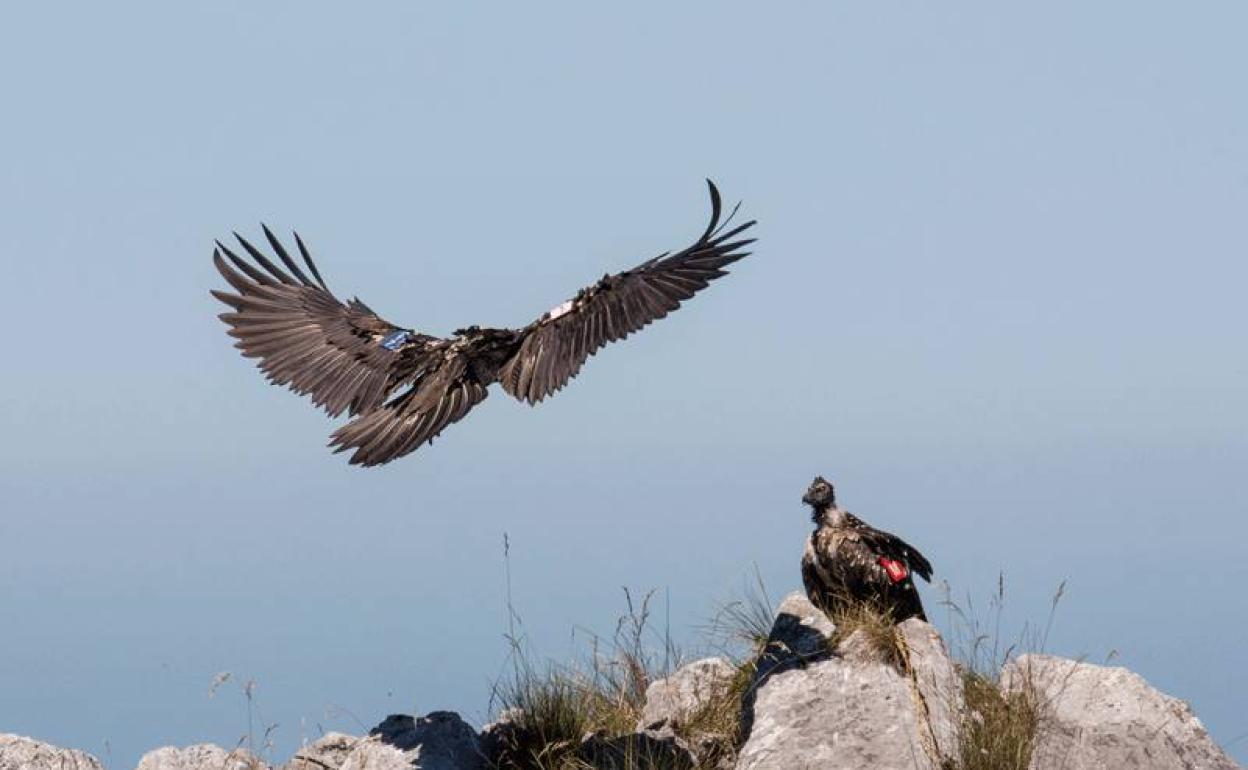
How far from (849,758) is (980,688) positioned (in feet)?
3.69

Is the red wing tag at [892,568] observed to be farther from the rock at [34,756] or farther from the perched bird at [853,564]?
the rock at [34,756]

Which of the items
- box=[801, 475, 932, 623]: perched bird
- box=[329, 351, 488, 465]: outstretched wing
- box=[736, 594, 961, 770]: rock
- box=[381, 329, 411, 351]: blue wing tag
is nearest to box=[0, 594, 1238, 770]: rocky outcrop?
box=[736, 594, 961, 770]: rock

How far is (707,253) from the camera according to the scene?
35.5ft

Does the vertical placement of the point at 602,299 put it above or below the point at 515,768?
above

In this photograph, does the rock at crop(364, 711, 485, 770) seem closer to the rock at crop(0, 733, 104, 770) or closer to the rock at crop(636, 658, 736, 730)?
the rock at crop(636, 658, 736, 730)

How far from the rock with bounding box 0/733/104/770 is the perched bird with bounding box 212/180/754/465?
2511 millimetres

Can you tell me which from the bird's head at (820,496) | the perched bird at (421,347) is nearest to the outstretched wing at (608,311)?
the perched bird at (421,347)

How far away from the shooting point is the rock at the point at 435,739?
8.75 metres

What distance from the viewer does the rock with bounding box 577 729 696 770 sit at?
28.7 ft

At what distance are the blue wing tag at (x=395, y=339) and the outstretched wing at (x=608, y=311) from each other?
39.8 inches

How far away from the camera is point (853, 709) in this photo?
27.4 ft

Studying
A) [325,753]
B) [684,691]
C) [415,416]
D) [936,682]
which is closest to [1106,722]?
[936,682]

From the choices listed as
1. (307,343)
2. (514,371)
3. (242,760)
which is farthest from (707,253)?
(242,760)

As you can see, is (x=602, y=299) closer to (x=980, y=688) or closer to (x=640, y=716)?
(x=640, y=716)
